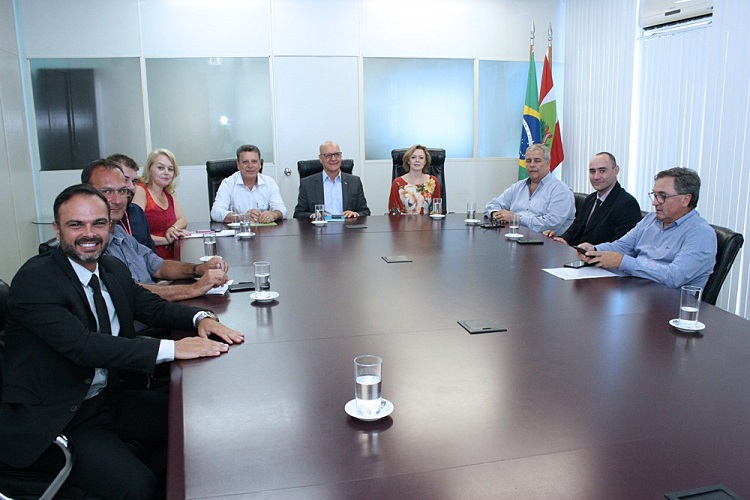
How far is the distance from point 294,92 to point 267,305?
4414 millimetres

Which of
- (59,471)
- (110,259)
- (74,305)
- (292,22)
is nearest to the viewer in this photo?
(59,471)

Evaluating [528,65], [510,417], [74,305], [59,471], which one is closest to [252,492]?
[510,417]

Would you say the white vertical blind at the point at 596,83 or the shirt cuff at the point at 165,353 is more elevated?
the white vertical blind at the point at 596,83

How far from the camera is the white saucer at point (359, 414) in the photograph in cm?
131

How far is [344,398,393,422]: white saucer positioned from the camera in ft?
4.30

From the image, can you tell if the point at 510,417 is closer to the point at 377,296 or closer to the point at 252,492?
the point at 252,492

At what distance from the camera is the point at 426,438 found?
48.8 inches

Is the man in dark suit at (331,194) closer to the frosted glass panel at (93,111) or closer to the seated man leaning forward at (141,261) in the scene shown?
the frosted glass panel at (93,111)

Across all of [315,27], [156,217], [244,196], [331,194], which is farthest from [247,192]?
[315,27]

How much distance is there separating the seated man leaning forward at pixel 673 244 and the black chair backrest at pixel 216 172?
330 cm

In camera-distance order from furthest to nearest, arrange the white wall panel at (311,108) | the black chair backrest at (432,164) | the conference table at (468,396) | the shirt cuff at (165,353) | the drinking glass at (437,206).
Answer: the white wall panel at (311,108)
the black chair backrest at (432,164)
the drinking glass at (437,206)
the shirt cuff at (165,353)
the conference table at (468,396)

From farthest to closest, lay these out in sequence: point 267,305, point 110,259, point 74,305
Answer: point 267,305, point 110,259, point 74,305

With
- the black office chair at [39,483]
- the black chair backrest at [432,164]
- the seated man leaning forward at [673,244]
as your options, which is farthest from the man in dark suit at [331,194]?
the black office chair at [39,483]

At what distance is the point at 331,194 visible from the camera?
5.20 m
